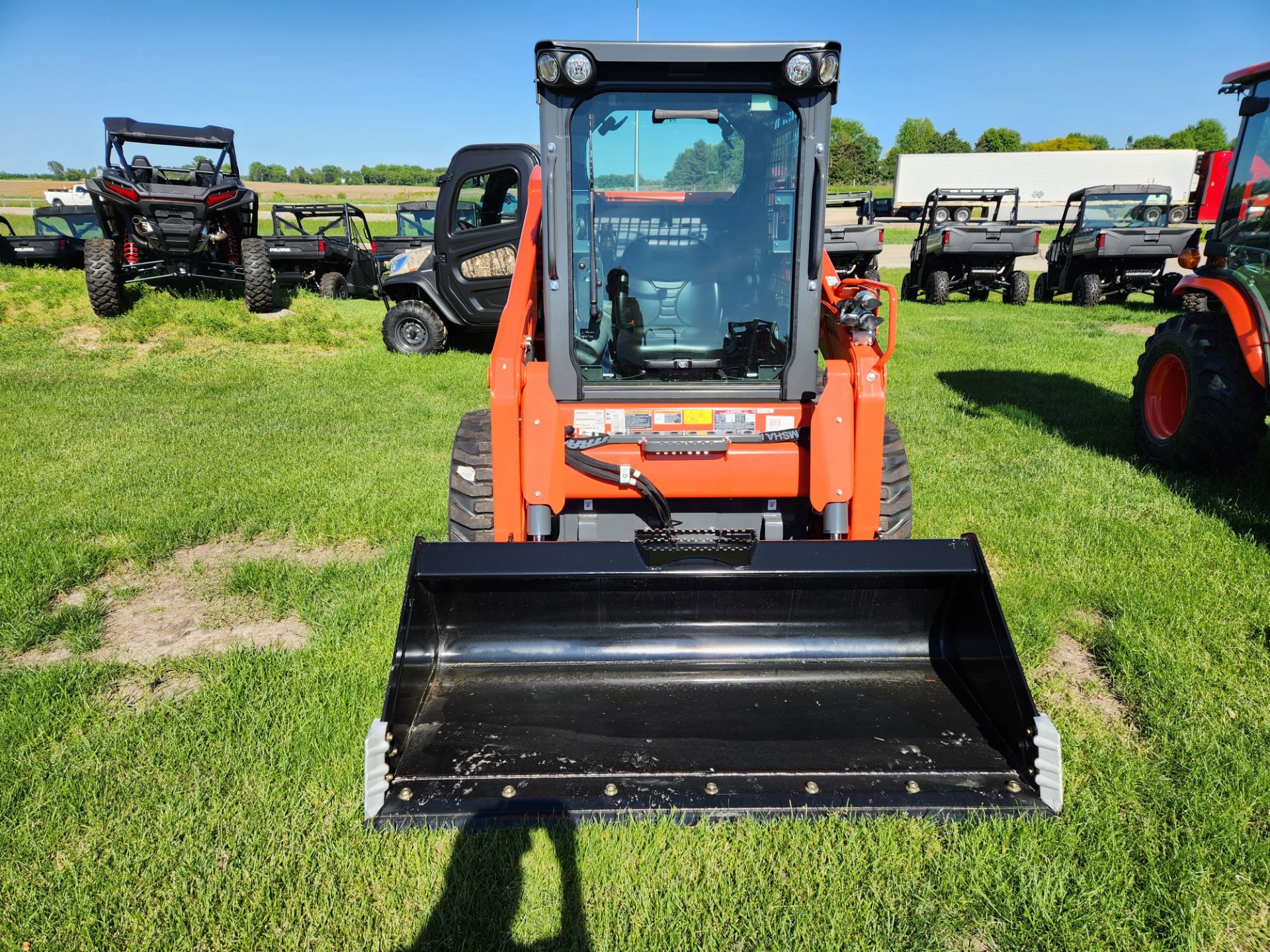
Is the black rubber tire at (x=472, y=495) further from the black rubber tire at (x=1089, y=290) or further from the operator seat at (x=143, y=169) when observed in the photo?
the black rubber tire at (x=1089, y=290)

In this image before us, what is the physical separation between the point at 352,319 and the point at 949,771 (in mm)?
10616

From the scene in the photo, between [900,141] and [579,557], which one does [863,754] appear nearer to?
[579,557]

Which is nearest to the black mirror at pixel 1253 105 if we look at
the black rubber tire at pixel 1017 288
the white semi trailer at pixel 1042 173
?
the black rubber tire at pixel 1017 288

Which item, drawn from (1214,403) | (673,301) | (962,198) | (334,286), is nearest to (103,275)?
(334,286)

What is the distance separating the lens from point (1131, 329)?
12.4 m

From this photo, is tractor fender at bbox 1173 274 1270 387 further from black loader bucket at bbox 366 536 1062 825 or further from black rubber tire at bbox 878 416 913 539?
black loader bucket at bbox 366 536 1062 825

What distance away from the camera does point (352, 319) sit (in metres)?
11.4

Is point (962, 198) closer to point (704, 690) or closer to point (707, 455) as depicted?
point (707, 455)

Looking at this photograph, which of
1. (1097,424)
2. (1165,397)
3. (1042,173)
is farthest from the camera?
(1042,173)

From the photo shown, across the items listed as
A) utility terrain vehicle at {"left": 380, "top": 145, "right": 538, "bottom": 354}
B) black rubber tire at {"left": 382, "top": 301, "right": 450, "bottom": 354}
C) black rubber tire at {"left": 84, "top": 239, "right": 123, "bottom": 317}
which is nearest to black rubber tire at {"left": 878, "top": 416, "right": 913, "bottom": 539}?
utility terrain vehicle at {"left": 380, "top": 145, "right": 538, "bottom": 354}

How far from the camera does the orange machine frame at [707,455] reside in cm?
323

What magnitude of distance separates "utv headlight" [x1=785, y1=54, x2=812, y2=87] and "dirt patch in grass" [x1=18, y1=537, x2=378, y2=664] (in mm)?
3023

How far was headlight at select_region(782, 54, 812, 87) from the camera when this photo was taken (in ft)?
9.80

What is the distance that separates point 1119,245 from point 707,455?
45.3 feet
